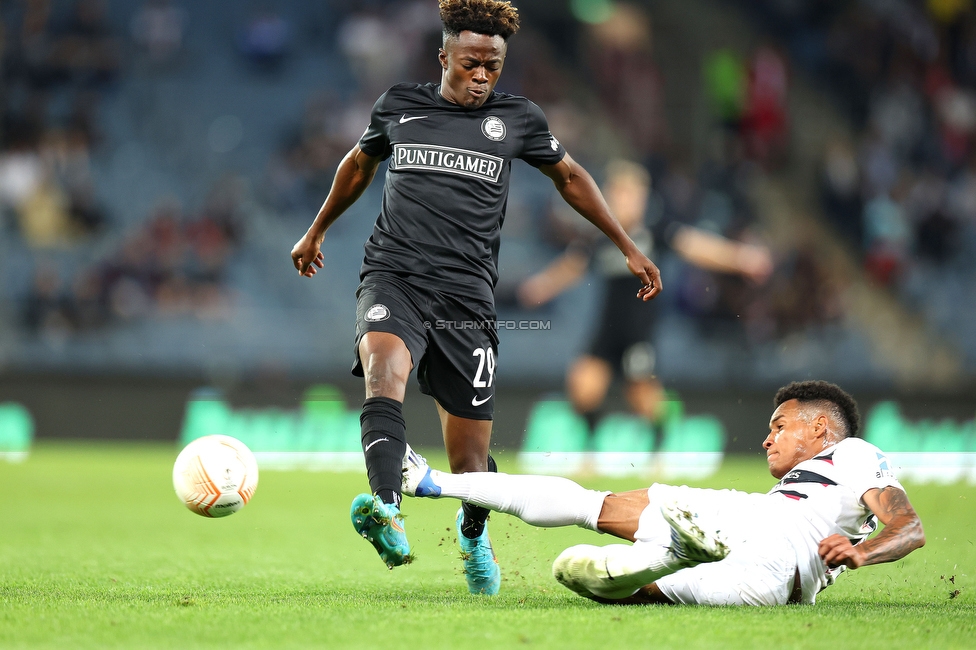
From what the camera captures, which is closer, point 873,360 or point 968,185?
point 873,360

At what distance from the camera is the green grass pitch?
3.55 meters

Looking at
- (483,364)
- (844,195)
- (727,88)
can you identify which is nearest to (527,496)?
(483,364)

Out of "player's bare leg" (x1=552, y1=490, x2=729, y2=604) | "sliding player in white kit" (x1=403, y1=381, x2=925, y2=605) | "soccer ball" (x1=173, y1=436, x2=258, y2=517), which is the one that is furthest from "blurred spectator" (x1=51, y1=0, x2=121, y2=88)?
"player's bare leg" (x1=552, y1=490, x2=729, y2=604)

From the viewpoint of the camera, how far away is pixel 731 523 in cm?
431

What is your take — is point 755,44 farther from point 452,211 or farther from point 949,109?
point 452,211

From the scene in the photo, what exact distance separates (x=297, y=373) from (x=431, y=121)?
9.16 meters

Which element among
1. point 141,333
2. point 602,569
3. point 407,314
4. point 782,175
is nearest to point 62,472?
point 141,333

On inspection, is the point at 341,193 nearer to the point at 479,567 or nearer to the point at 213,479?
the point at 213,479

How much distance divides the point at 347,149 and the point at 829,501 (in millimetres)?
12539

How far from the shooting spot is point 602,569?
13.7ft

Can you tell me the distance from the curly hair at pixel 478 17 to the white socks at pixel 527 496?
185 cm

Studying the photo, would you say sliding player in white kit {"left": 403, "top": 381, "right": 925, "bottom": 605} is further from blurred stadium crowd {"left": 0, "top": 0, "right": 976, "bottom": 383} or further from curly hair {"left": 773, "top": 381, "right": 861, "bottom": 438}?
blurred stadium crowd {"left": 0, "top": 0, "right": 976, "bottom": 383}

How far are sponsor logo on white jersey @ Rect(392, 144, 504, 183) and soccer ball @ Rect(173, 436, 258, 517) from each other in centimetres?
146

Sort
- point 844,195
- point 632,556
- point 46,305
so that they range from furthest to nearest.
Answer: point 844,195 → point 46,305 → point 632,556
